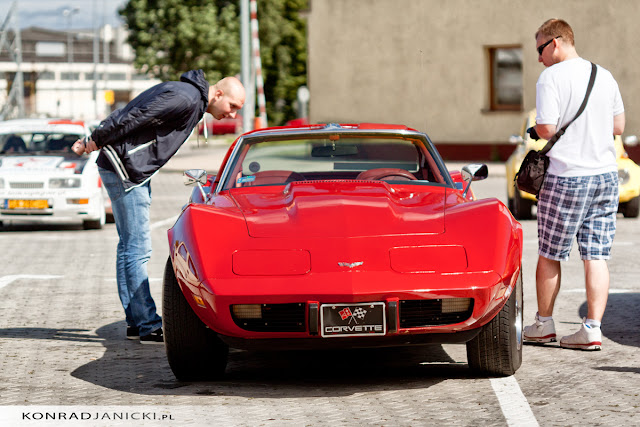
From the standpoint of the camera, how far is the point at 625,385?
214 inches

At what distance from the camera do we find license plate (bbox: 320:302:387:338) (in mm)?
5098

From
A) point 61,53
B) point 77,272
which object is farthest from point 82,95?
point 77,272

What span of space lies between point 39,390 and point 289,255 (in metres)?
1.33

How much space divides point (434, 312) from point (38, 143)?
419 inches

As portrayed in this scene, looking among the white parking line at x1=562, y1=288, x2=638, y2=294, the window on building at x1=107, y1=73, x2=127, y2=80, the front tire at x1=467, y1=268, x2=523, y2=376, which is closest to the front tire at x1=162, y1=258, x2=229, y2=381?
the front tire at x1=467, y1=268, x2=523, y2=376

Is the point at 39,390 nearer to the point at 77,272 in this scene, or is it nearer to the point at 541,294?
the point at 541,294

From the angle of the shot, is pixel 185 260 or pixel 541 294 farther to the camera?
pixel 541 294

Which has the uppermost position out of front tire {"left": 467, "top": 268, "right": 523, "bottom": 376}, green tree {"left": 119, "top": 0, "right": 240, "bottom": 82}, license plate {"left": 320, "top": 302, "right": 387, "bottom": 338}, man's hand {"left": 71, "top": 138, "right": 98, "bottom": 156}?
green tree {"left": 119, "top": 0, "right": 240, "bottom": 82}

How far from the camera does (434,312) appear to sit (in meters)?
5.20

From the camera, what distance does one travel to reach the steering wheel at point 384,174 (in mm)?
6719

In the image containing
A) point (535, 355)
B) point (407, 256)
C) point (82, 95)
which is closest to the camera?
point (407, 256)

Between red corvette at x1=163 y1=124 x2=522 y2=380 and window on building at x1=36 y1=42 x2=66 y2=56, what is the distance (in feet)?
468

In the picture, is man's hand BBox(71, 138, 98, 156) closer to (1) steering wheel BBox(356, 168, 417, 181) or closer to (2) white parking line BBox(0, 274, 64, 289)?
(1) steering wheel BBox(356, 168, 417, 181)

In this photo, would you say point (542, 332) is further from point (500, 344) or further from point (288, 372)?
point (288, 372)
